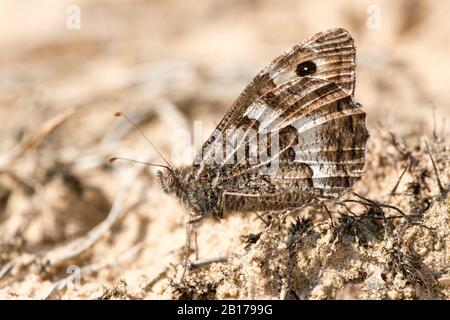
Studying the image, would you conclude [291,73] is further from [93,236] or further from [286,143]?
[93,236]

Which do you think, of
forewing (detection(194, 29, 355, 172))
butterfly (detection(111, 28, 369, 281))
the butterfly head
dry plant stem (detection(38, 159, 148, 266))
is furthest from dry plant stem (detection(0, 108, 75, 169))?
forewing (detection(194, 29, 355, 172))

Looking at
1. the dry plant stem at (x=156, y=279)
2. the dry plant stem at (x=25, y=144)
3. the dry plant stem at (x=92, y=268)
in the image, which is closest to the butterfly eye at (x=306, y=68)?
the dry plant stem at (x=156, y=279)

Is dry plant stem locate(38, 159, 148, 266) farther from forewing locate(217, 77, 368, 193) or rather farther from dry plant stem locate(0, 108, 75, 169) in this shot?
Result: forewing locate(217, 77, 368, 193)

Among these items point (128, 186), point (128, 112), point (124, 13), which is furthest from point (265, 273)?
point (124, 13)

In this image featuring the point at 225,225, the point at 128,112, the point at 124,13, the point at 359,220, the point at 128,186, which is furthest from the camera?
the point at 124,13
